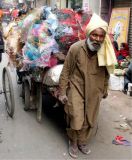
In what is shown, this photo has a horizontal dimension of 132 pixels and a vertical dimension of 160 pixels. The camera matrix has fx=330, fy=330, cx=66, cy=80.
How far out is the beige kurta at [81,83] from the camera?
13.8 feet

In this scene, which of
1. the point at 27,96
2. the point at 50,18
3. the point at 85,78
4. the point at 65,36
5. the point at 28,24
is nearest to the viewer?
the point at 85,78

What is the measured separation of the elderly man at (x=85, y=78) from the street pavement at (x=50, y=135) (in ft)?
1.11

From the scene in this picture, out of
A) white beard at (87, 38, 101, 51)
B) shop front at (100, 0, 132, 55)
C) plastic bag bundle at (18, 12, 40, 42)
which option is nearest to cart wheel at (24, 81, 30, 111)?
plastic bag bundle at (18, 12, 40, 42)

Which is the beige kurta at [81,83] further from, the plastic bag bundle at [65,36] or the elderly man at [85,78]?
the plastic bag bundle at [65,36]

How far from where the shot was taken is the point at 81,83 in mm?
4273

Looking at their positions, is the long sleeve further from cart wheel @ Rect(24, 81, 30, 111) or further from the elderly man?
cart wheel @ Rect(24, 81, 30, 111)

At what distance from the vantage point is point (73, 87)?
4.30 metres

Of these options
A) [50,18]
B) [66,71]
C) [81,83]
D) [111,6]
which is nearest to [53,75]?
[66,71]

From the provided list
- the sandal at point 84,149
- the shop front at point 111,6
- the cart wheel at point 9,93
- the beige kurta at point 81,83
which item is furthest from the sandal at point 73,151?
the shop front at point 111,6

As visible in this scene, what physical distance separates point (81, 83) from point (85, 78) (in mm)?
102

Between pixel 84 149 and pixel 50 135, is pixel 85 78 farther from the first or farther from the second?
pixel 50 135

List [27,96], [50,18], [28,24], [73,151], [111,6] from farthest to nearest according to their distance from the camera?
[111,6], [27,96], [28,24], [50,18], [73,151]

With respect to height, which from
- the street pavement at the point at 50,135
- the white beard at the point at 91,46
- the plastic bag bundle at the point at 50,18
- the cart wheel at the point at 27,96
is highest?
the plastic bag bundle at the point at 50,18

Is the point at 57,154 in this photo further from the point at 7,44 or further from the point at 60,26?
the point at 7,44
